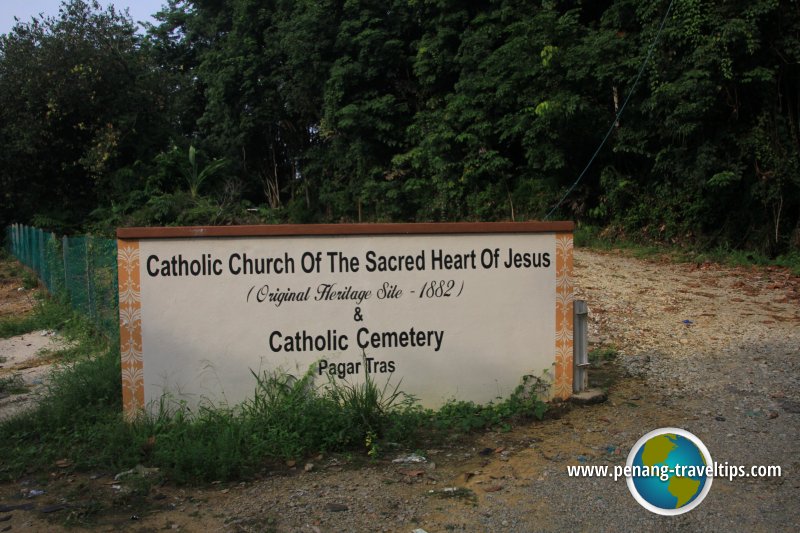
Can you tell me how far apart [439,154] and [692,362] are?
15660 millimetres

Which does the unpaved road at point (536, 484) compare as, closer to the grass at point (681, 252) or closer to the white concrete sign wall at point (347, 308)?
the white concrete sign wall at point (347, 308)

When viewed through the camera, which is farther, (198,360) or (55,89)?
(55,89)

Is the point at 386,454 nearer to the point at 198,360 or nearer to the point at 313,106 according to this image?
the point at 198,360

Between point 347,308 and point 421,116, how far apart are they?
19.2 meters

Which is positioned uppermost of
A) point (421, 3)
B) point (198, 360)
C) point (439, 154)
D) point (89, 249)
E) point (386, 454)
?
point (421, 3)

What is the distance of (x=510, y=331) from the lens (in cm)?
585

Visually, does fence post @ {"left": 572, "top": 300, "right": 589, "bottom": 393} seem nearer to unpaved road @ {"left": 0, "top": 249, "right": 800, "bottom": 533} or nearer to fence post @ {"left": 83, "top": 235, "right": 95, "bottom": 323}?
unpaved road @ {"left": 0, "top": 249, "right": 800, "bottom": 533}

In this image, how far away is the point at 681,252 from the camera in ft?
48.9

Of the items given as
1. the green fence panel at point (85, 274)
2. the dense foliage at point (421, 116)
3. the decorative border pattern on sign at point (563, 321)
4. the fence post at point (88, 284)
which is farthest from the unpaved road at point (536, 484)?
the dense foliage at point (421, 116)

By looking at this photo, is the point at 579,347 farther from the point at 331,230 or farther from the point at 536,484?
the point at 331,230

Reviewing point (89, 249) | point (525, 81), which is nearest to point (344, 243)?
point (89, 249)

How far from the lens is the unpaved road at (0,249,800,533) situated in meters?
3.93

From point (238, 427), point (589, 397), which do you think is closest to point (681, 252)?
point (589, 397)

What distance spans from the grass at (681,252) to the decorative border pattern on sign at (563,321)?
8.21 metres
